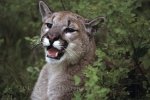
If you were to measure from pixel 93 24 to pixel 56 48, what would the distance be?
93cm

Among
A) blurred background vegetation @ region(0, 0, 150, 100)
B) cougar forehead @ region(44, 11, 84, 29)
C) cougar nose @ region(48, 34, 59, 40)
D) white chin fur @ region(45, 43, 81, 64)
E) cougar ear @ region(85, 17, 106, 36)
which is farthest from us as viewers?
cougar ear @ region(85, 17, 106, 36)

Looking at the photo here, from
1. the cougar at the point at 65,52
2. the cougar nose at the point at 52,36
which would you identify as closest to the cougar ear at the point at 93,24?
the cougar at the point at 65,52

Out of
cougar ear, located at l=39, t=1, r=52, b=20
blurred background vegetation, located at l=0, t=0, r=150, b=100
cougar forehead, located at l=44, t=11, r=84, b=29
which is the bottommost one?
blurred background vegetation, located at l=0, t=0, r=150, b=100

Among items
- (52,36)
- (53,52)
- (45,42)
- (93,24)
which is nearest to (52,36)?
(52,36)

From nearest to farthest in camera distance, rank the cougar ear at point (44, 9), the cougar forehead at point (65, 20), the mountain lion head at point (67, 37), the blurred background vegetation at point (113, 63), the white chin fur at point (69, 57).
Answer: the blurred background vegetation at point (113, 63), the mountain lion head at point (67, 37), the white chin fur at point (69, 57), the cougar forehead at point (65, 20), the cougar ear at point (44, 9)

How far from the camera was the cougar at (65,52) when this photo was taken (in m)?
9.45

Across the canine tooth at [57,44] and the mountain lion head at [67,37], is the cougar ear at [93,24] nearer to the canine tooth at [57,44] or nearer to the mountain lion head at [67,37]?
the mountain lion head at [67,37]

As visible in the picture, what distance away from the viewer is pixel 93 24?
32.8ft

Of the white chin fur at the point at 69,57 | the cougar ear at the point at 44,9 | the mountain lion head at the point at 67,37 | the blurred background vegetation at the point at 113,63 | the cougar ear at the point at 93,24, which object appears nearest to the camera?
the blurred background vegetation at the point at 113,63

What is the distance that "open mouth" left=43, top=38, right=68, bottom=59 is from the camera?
930cm

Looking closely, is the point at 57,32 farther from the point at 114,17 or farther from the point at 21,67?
the point at 21,67

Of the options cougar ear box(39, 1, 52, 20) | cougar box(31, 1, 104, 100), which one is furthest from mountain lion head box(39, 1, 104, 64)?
cougar ear box(39, 1, 52, 20)

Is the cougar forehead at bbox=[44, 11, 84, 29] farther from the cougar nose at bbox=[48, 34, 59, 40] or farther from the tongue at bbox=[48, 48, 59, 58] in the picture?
the tongue at bbox=[48, 48, 59, 58]

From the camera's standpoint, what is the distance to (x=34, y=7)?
12.8 m
